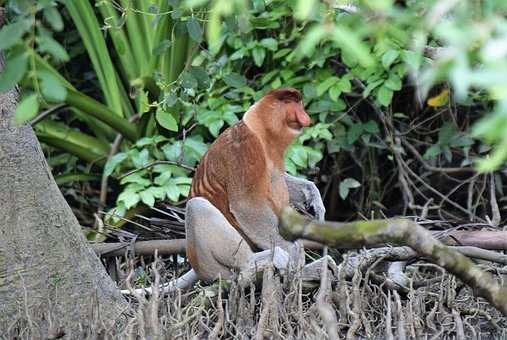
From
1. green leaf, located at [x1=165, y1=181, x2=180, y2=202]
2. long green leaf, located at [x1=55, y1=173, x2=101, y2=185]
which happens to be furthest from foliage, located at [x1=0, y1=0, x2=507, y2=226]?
long green leaf, located at [x1=55, y1=173, x2=101, y2=185]

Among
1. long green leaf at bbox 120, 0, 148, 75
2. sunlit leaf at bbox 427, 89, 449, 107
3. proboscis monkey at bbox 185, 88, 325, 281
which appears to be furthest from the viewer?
long green leaf at bbox 120, 0, 148, 75

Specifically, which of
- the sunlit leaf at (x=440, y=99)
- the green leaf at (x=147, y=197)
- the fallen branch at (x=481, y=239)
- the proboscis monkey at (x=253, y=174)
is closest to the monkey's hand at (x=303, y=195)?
the proboscis monkey at (x=253, y=174)

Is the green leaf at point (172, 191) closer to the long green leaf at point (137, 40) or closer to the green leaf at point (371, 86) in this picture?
the long green leaf at point (137, 40)

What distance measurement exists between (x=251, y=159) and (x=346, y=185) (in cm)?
186

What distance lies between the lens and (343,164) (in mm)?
6898

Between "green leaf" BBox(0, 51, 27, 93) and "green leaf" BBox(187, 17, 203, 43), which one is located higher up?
"green leaf" BBox(0, 51, 27, 93)

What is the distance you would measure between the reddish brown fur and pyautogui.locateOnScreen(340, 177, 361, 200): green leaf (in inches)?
65.1

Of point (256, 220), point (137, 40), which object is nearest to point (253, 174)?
point (256, 220)

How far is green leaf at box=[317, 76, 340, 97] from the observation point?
6.16m

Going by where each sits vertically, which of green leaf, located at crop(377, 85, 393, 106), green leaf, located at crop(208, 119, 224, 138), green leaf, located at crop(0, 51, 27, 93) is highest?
green leaf, located at crop(0, 51, 27, 93)

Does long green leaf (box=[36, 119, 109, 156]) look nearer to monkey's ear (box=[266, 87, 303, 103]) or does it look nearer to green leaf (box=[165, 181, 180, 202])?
green leaf (box=[165, 181, 180, 202])

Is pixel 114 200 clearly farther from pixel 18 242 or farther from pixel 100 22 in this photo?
pixel 18 242

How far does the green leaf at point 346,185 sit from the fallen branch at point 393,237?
348 centimetres

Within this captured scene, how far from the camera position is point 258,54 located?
6320 mm
